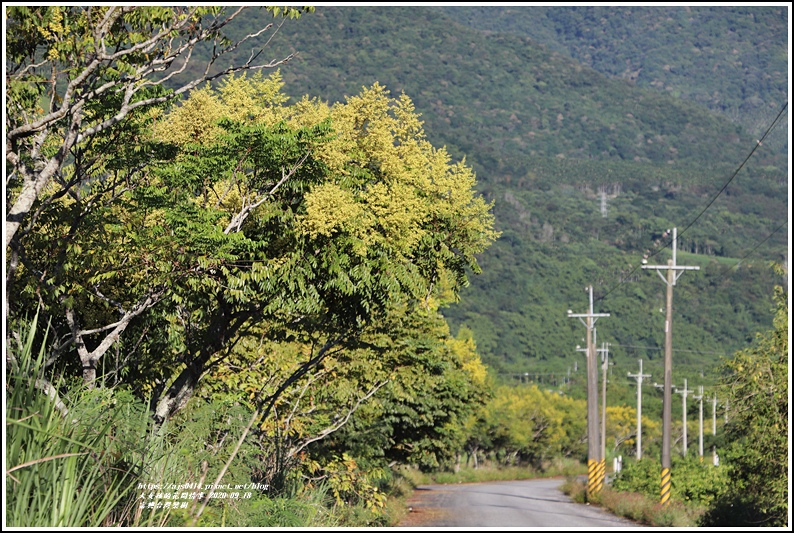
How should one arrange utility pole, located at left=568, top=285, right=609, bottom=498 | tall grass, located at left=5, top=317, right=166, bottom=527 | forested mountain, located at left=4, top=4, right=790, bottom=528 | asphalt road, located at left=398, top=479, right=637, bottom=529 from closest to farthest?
1. tall grass, located at left=5, top=317, right=166, bottom=527
2. forested mountain, located at left=4, top=4, right=790, bottom=528
3. asphalt road, located at left=398, top=479, right=637, bottom=529
4. utility pole, located at left=568, top=285, right=609, bottom=498

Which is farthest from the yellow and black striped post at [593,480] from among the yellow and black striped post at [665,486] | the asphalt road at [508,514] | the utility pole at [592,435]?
the yellow and black striped post at [665,486]

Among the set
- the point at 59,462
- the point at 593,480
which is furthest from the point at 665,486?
the point at 59,462

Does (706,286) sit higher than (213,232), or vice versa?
(706,286)

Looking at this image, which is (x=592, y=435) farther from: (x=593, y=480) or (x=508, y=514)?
(x=508, y=514)

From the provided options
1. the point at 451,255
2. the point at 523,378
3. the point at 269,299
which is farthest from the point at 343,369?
the point at 523,378

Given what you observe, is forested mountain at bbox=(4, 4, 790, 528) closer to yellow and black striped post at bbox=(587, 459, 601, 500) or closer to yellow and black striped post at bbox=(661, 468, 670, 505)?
yellow and black striped post at bbox=(661, 468, 670, 505)

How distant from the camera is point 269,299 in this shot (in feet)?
48.3

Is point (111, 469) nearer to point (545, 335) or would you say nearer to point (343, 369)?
point (343, 369)

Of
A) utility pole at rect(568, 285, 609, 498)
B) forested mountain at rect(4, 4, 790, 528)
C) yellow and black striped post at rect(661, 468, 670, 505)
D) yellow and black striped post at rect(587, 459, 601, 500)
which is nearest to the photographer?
forested mountain at rect(4, 4, 790, 528)

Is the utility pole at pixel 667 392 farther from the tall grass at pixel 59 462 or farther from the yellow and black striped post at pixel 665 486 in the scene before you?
the tall grass at pixel 59 462

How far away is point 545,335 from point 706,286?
35610 millimetres

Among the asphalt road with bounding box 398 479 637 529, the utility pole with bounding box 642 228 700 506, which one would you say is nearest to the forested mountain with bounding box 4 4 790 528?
the utility pole with bounding box 642 228 700 506

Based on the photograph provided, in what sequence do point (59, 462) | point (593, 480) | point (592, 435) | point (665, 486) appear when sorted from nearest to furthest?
point (59, 462) < point (665, 486) < point (592, 435) < point (593, 480)

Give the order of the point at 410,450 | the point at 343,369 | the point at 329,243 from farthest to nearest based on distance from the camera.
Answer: the point at 410,450 < the point at 343,369 < the point at 329,243
